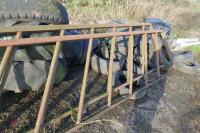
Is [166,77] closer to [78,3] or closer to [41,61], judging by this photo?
[41,61]

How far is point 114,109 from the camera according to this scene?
4.40 metres

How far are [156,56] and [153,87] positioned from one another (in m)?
0.75

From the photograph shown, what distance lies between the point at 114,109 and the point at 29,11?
1.80m

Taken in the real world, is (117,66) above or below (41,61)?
below

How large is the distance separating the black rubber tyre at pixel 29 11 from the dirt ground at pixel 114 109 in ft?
3.13

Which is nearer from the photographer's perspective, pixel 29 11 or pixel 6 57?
pixel 6 57

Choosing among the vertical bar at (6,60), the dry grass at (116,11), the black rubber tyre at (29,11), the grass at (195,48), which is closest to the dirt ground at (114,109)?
the vertical bar at (6,60)

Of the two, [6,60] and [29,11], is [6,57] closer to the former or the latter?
[6,60]

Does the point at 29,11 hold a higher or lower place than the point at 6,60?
higher

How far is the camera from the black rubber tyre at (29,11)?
401 centimetres

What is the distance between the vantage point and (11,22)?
4051mm

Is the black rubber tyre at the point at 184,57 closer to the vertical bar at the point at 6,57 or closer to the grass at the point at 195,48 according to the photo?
the grass at the point at 195,48

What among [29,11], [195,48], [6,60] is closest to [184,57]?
[195,48]

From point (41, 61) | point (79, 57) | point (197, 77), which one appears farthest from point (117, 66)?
point (197, 77)
